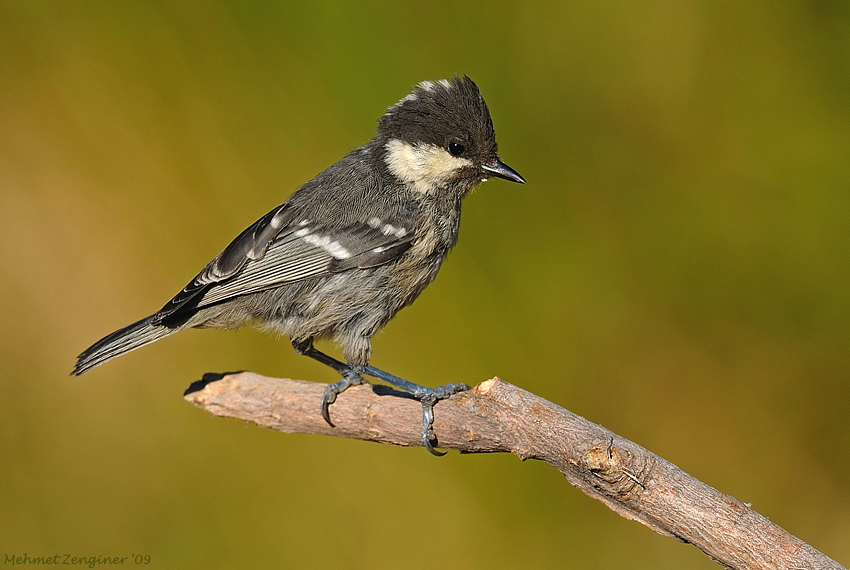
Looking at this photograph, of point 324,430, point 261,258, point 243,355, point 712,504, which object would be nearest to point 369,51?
point 261,258

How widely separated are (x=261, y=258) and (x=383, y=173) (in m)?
0.56

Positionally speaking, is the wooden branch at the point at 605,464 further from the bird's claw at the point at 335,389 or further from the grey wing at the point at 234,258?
the grey wing at the point at 234,258

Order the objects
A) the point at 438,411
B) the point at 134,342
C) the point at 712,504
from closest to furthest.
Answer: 1. the point at 712,504
2. the point at 438,411
3. the point at 134,342

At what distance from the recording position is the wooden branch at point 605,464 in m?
1.63

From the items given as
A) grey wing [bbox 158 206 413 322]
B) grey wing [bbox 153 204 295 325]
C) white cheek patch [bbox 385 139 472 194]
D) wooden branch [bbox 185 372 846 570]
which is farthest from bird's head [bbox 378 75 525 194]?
wooden branch [bbox 185 372 846 570]

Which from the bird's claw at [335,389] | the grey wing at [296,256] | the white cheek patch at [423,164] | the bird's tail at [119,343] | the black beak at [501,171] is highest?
the black beak at [501,171]

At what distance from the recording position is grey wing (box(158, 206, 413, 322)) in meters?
2.46

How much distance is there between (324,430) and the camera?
252 centimetres

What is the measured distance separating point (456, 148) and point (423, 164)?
0.46ft

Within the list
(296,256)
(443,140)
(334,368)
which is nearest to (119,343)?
(296,256)

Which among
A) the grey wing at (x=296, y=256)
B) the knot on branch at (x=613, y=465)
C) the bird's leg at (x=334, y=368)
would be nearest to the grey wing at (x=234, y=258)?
the grey wing at (x=296, y=256)

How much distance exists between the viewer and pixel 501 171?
100 inches

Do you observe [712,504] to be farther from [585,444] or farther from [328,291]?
[328,291]

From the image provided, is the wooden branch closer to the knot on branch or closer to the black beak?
the knot on branch
